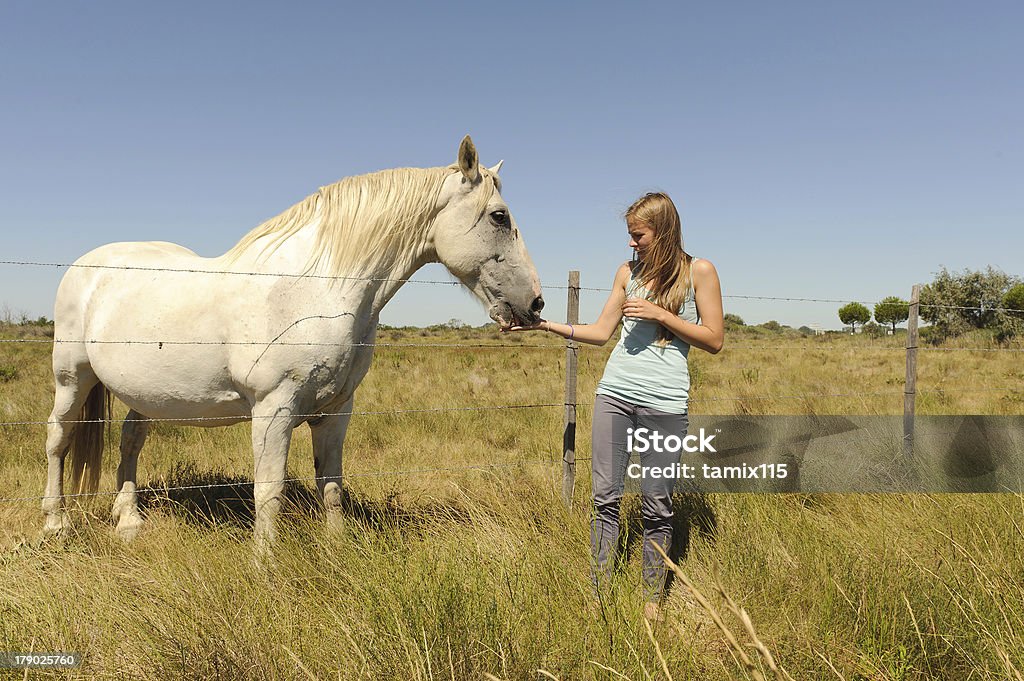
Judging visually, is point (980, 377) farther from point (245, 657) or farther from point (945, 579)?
point (245, 657)

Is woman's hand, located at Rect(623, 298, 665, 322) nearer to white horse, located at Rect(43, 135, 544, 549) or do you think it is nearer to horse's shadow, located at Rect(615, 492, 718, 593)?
white horse, located at Rect(43, 135, 544, 549)

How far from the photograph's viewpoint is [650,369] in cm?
269

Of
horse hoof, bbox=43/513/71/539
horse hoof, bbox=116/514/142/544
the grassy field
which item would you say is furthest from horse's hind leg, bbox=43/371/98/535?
horse hoof, bbox=116/514/142/544

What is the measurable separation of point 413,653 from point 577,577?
0.89 metres

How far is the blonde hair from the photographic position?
8.73 feet

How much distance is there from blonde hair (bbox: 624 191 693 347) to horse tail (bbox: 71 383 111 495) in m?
3.80

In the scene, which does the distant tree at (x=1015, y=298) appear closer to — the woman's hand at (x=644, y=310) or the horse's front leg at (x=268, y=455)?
the woman's hand at (x=644, y=310)

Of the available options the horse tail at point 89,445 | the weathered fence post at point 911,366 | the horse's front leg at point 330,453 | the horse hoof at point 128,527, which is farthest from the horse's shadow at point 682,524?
the horse tail at point 89,445

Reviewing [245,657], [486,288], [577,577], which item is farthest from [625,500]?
[245,657]

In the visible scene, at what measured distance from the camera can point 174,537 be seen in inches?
121

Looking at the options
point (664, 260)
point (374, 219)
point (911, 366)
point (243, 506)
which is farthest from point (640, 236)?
point (911, 366)

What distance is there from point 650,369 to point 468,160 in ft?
4.87

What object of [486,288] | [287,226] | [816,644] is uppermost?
[287,226]

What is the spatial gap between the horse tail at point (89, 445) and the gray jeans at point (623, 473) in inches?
137
